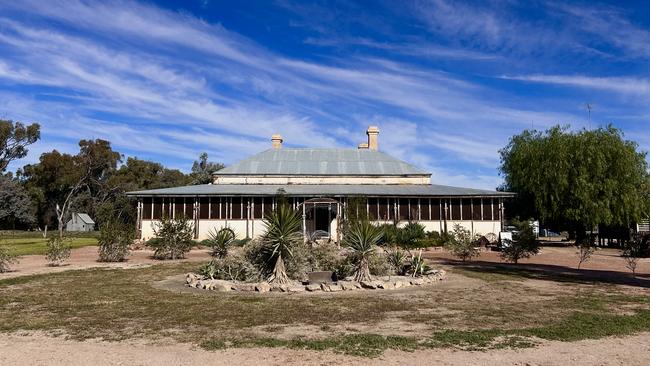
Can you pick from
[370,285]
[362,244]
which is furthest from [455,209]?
[370,285]

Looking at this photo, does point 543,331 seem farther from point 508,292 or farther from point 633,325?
point 508,292

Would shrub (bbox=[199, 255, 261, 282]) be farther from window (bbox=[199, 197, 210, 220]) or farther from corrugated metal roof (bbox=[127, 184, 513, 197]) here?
window (bbox=[199, 197, 210, 220])

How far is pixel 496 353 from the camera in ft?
23.5

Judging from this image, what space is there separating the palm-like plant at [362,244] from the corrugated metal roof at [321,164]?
26.3 meters

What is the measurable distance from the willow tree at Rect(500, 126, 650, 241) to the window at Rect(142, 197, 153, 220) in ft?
102

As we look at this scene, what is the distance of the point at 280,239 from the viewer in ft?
48.4

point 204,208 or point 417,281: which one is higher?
point 204,208

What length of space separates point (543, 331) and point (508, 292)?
517 centimetres

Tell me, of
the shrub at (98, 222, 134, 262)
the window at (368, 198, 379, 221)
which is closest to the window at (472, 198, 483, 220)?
the window at (368, 198, 379, 221)

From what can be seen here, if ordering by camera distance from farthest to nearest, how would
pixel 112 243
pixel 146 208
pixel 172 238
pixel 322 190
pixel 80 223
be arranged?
1. pixel 80 223
2. pixel 322 190
3. pixel 146 208
4. pixel 172 238
5. pixel 112 243

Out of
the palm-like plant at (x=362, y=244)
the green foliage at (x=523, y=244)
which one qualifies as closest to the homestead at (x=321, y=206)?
the green foliage at (x=523, y=244)

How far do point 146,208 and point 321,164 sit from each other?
621 inches

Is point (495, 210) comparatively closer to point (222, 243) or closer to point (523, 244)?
point (523, 244)

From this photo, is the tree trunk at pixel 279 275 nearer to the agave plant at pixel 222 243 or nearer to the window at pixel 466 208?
the agave plant at pixel 222 243
